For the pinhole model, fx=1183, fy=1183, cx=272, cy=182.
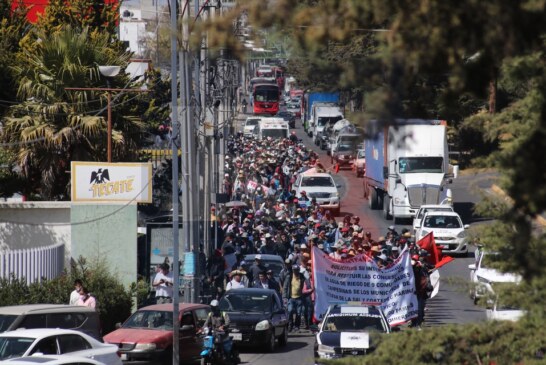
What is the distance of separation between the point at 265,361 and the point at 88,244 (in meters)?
6.09

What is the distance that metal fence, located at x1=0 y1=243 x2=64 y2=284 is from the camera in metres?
23.7

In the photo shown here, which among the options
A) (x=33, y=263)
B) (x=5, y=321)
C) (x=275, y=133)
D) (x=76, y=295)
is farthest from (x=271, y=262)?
(x=275, y=133)

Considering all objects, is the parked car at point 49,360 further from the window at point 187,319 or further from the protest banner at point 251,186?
the protest banner at point 251,186

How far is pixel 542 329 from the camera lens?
12.1 metres

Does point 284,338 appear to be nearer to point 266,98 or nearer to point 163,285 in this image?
point 163,285

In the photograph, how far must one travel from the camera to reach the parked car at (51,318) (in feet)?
62.2

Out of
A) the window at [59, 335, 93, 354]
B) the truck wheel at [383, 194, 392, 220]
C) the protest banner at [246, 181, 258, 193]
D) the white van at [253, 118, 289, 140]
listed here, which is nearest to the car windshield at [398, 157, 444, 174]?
the truck wheel at [383, 194, 392, 220]

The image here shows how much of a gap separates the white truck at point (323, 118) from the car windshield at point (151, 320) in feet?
177

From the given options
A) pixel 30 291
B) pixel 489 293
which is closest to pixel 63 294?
pixel 30 291

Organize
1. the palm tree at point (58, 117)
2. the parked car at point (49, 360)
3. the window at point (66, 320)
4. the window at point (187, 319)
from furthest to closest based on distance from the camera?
the palm tree at point (58, 117) → the window at point (187, 319) → the window at point (66, 320) → the parked car at point (49, 360)

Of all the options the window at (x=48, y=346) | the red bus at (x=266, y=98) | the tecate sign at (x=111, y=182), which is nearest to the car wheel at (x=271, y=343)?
the tecate sign at (x=111, y=182)

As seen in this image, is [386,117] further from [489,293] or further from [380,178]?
[380,178]

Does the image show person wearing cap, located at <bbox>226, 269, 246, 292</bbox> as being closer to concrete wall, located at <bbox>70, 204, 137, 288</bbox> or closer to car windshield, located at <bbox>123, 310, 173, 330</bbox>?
concrete wall, located at <bbox>70, 204, 137, 288</bbox>

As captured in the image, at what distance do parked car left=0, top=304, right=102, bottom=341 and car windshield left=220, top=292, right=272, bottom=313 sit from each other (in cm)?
542
